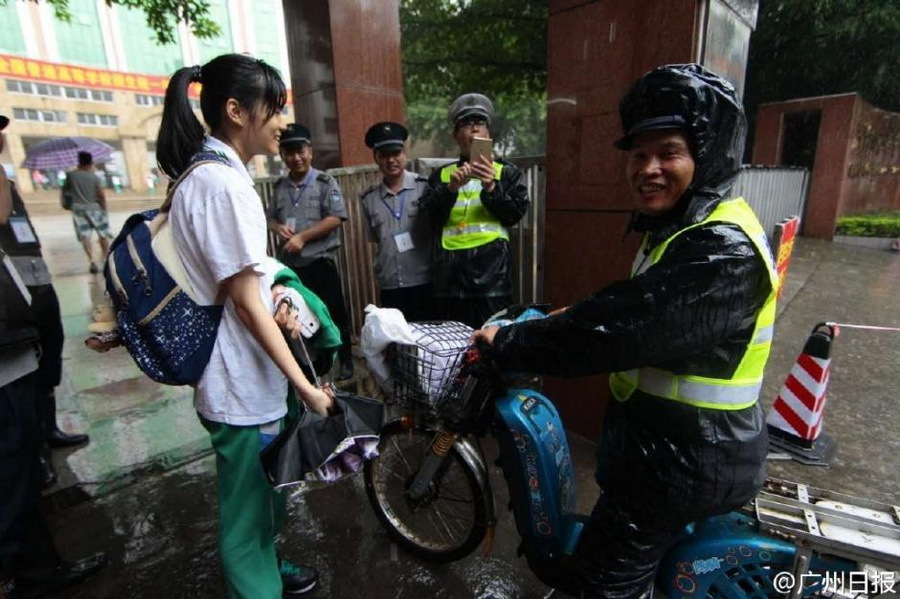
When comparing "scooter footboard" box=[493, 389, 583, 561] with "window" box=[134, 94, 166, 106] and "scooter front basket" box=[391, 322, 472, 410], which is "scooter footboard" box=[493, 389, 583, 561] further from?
"window" box=[134, 94, 166, 106]

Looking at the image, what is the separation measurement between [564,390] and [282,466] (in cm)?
198

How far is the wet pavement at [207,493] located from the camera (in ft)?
7.10

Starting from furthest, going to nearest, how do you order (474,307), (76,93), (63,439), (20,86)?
(76,93) < (20,86) < (63,439) < (474,307)

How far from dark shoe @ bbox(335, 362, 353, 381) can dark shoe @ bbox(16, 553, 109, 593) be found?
2026 mm

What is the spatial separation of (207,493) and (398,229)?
2.03m

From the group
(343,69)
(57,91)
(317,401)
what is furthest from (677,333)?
(57,91)

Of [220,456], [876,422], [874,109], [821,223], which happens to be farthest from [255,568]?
[874,109]

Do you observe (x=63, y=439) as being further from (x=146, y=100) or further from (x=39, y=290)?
(x=146, y=100)

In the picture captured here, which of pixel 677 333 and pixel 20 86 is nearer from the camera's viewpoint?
pixel 677 333

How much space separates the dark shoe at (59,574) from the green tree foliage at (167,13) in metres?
4.95

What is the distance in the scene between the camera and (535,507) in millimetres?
1802

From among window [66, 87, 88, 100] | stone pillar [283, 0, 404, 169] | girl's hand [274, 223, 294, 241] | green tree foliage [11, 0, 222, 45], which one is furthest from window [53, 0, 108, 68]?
girl's hand [274, 223, 294, 241]

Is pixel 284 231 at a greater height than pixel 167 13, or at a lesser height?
lesser

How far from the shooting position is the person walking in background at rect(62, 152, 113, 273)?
859 cm
